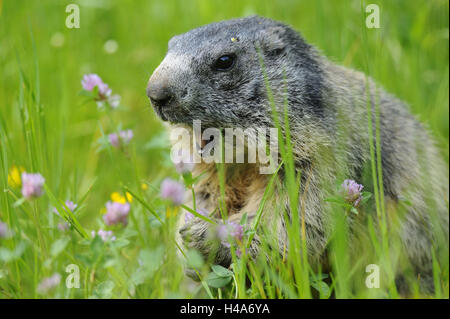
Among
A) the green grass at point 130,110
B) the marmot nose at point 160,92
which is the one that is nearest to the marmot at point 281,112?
the marmot nose at point 160,92

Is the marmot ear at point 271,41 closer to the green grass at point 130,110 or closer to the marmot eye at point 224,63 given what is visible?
the marmot eye at point 224,63

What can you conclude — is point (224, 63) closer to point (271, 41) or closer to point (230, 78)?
point (230, 78)

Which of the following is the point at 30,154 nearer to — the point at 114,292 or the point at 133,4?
the point at 114,292

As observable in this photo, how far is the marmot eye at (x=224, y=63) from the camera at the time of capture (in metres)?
3.65

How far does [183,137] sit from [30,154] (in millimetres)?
1130

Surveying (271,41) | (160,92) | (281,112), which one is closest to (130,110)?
(271,41)

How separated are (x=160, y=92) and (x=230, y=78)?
0.50m

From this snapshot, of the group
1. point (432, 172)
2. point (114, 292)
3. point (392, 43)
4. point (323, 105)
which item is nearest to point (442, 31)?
point (392, 43)

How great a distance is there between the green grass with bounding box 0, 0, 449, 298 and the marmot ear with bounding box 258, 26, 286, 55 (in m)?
0.58

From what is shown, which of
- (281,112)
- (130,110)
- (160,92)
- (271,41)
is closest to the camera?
(160,92)

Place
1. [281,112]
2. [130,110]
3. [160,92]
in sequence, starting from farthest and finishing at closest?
1. [130,110]
2. [281,112]
3. [160,92]

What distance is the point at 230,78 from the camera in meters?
3.63

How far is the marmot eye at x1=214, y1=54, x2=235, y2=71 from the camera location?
3652 millimetres

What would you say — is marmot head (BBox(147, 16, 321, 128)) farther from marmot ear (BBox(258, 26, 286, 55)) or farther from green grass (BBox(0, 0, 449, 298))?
green grass (BBox(0, 0, 449, 298))
